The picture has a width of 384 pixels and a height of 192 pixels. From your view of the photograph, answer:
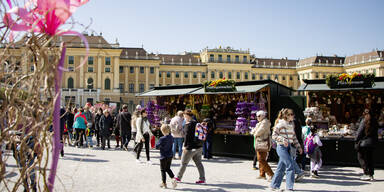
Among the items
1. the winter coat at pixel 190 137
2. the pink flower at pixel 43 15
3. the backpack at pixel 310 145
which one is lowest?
the backpack at pixel 310 145

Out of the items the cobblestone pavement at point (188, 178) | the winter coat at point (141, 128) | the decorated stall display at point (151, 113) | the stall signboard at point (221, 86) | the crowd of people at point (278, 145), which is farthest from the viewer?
the decorated stall display at point (151, 113)

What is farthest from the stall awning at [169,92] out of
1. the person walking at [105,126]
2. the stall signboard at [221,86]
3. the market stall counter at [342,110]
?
the market stall counter at [342,110]

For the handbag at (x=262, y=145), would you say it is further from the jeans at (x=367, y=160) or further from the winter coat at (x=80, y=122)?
the winter coat at (x=80, y=122)

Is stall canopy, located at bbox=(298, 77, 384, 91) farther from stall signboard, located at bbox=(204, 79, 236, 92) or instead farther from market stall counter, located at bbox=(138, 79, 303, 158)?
stall signboard, located at bbox=(204, 79, 236, 92)

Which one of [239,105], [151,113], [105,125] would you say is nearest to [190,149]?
[239,105]

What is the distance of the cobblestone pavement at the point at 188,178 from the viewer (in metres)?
6.47

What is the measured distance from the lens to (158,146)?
21.3 feet

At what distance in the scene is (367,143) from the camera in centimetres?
745

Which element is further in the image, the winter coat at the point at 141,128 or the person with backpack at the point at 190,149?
the winter coat at the point at 141,128

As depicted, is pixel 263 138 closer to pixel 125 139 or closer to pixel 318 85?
pixel 318 85

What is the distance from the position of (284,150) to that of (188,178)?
2.26 metres

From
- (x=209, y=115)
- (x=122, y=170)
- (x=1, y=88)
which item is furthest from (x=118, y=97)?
(x=1, y=88)

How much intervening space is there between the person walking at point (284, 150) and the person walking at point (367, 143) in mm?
1998

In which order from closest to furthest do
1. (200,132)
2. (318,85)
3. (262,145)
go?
(262,145), (200,132), (318,85)
